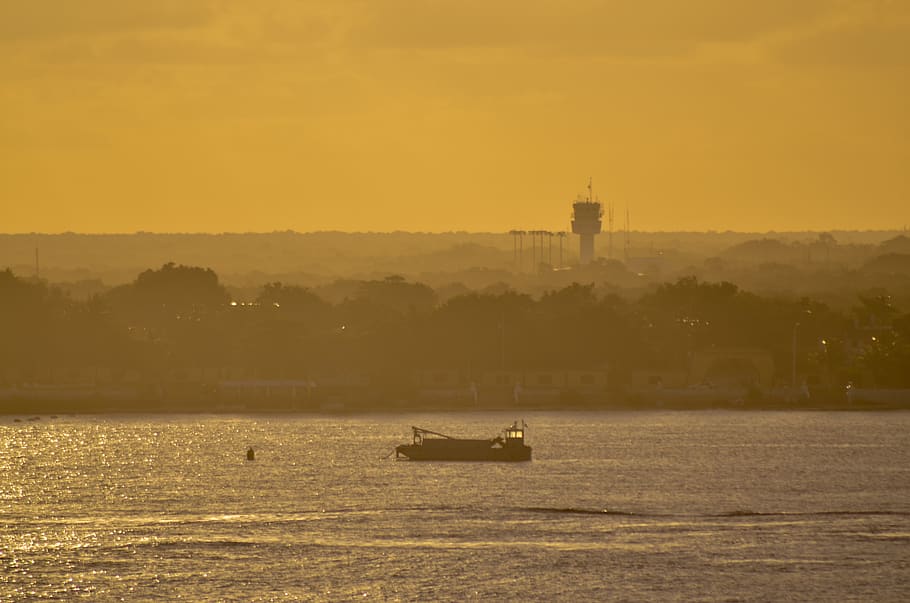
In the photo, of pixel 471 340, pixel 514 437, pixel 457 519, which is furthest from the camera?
pixel 471 340

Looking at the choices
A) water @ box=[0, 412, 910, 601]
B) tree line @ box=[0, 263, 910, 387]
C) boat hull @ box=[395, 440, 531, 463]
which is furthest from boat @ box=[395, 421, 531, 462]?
tree line @ box=[0, 263, 910, 387]

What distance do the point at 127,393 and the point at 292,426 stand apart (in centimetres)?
2754

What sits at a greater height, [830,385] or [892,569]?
[830,385]

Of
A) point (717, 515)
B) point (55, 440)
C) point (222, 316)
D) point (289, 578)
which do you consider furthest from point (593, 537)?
point (222, 316)

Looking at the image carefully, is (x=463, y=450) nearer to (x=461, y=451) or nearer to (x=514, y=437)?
(x=461, y=451)

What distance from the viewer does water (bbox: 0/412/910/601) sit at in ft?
256

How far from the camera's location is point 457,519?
302 ft

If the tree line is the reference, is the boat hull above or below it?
below

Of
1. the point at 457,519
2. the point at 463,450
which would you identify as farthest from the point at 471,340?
the point at 457,519

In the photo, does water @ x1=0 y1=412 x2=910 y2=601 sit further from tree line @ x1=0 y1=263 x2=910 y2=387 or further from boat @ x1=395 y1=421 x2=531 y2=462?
tree line @ x1=0 y1=263 x2=910 y2=387

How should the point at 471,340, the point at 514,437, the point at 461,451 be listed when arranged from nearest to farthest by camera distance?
the point at 461,451
the point at 514,437
the point at 471,340

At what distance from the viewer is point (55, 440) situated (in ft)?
447

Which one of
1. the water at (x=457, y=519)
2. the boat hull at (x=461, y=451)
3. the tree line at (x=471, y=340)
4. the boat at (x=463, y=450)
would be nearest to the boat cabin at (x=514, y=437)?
the boat at (x=463, y=450)

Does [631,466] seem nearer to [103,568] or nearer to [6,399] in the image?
[103,568]
